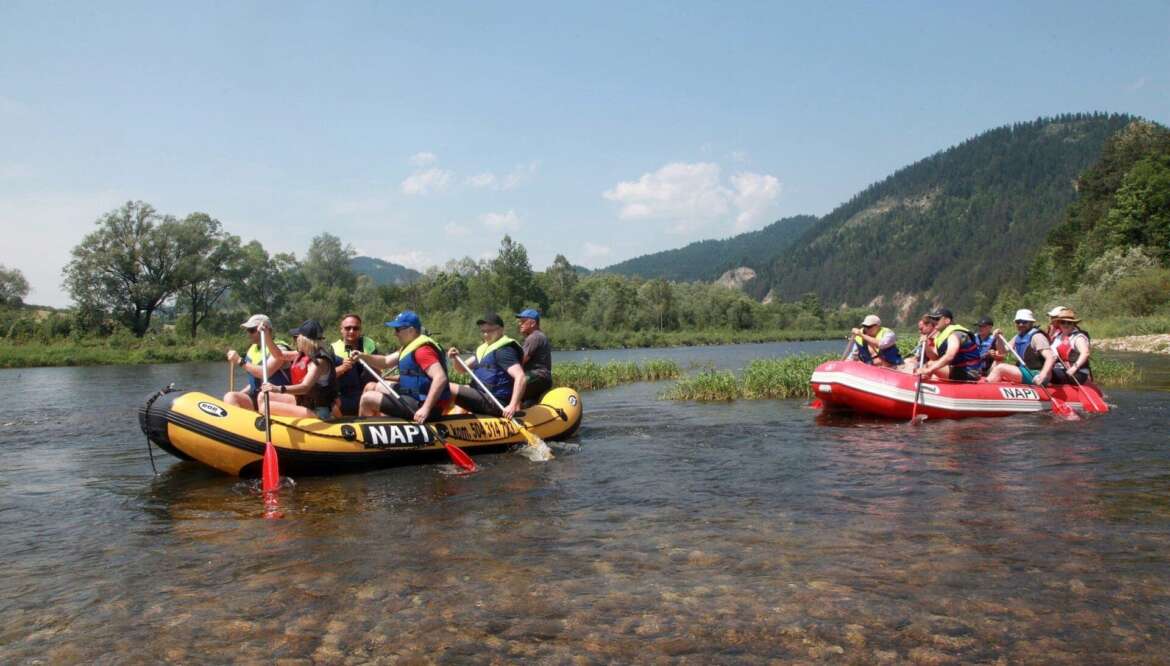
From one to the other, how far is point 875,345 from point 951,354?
143cm

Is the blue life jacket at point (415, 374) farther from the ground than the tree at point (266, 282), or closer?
closer

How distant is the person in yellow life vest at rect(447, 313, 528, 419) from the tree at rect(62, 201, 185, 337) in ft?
155

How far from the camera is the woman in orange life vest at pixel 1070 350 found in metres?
12.3

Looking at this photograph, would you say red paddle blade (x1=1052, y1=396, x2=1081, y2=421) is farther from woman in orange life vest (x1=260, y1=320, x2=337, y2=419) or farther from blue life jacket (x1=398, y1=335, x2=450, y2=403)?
woman in orange life vest (x1=260, y1=320, x2=337, y2=419)

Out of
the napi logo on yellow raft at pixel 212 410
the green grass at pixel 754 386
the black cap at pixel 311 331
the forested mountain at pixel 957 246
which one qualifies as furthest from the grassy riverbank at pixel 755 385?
the forested mountain at pixel 957 246

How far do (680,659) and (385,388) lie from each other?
5642 mm

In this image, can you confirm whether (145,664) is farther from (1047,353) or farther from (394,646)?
(1047,353)

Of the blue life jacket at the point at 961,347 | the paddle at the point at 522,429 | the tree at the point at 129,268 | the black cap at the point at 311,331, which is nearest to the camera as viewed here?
the black cap at the point at 311,331

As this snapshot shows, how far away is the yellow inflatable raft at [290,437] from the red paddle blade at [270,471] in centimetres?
13

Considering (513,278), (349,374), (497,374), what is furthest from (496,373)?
(513,278)

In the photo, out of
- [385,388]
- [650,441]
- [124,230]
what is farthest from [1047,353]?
[124,230]

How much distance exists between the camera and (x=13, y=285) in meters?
62.1

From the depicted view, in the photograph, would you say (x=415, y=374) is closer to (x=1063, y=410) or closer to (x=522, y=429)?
(x=522, y=429)

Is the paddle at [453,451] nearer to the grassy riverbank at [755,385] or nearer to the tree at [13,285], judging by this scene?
the grassy riverbank at [755,385]
